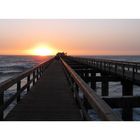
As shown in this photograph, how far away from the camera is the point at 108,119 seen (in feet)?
11.0

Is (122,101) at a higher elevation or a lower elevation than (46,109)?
higher

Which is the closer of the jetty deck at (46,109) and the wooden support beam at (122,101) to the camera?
the jetty deck at (46,109)

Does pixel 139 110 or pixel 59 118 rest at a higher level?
pixel 59 118

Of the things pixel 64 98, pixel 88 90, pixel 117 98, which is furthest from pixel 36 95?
pixel 88 90

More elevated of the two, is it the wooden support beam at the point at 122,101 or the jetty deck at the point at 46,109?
the wooden support beam at the point at 122,101

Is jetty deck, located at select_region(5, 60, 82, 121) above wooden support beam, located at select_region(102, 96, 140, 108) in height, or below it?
below

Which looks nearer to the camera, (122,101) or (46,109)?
(46,109)

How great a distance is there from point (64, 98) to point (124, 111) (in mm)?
2196

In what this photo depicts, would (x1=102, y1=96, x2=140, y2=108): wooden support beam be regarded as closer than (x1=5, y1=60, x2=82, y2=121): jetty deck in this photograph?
No

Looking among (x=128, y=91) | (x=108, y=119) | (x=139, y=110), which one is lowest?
(x=139, y=110)
